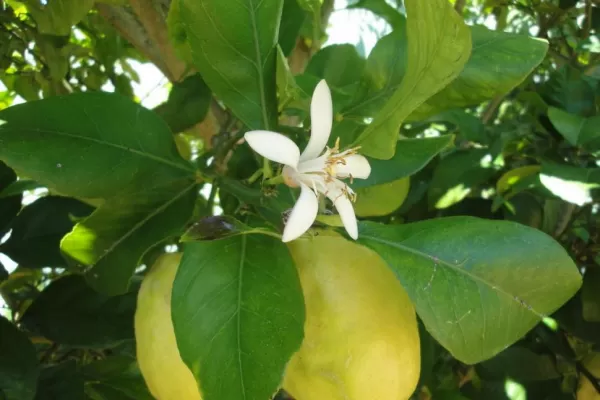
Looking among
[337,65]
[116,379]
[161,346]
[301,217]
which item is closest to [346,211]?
[301,217]

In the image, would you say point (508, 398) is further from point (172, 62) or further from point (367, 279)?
A: point (172, 62)

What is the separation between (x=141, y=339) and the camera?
37 cm

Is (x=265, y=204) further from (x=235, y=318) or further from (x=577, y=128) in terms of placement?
(x=577, y=128)

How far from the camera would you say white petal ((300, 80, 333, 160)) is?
0.31 m

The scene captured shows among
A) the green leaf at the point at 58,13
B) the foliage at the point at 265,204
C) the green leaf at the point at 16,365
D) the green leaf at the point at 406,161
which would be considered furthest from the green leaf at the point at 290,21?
the green leaf at the point at 16,365

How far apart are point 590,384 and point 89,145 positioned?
0.53 meters

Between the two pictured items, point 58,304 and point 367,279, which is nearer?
point 367,279

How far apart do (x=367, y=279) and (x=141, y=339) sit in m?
0.14

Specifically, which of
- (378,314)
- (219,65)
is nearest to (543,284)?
(378,314)

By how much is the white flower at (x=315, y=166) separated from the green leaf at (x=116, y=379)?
32cm

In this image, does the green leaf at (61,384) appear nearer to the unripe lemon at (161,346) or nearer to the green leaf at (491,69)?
the unripe lemon at (161,346)

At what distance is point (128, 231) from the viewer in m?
0.39

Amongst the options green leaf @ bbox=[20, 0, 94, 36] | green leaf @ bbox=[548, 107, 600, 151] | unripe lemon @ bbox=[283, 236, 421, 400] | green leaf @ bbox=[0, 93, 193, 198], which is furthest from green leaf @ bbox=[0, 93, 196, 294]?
green leaf @ bbox=[548, 107, 600, 151]

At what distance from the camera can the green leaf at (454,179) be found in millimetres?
604
